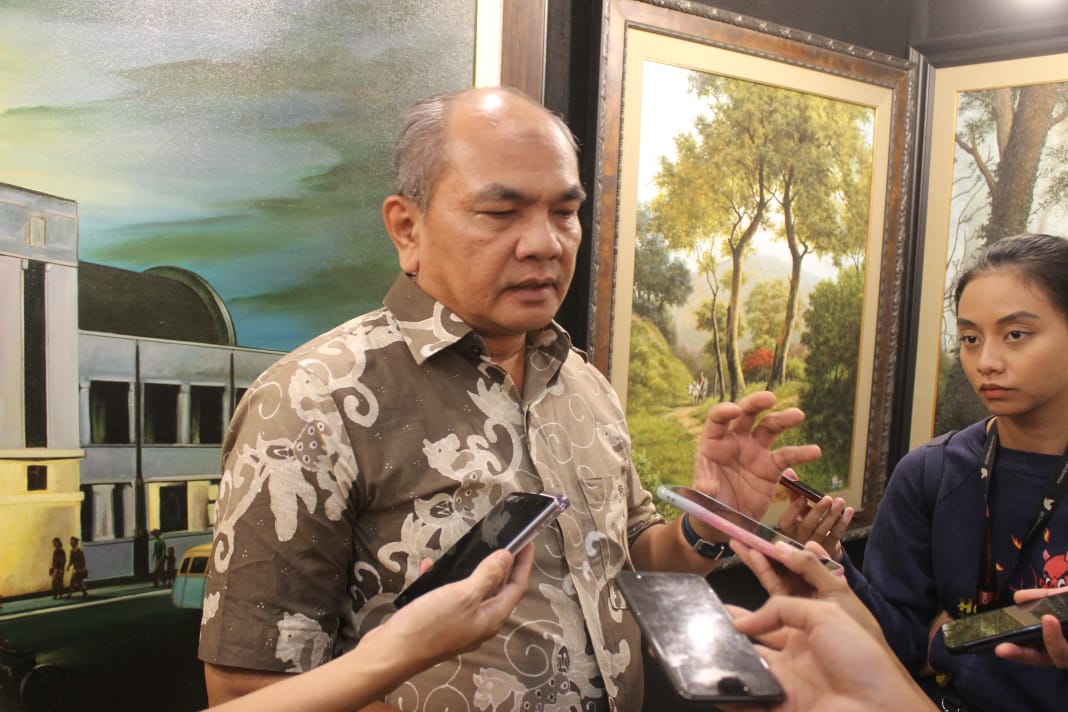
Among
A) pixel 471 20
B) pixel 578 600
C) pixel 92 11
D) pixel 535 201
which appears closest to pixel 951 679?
pixel 578 600

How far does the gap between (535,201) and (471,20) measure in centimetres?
78

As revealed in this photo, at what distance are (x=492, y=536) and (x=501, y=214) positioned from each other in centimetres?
52

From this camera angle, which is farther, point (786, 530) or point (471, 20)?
point (471, 20)

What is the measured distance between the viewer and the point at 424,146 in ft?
4.75

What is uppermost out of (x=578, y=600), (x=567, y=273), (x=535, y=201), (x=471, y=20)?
(x=471, y=20)

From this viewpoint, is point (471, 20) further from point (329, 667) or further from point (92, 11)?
point (329, 667)

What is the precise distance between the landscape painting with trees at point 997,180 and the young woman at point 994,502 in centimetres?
106

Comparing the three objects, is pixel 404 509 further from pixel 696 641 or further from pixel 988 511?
pixel 988 511

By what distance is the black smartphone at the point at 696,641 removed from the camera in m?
1.02

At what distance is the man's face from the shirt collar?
0.03m

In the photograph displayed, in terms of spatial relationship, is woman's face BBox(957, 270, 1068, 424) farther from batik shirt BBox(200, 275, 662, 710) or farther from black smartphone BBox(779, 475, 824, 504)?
batik shirt BBox(200, 275, 662, 710)

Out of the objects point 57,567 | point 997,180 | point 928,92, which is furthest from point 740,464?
point 928,92

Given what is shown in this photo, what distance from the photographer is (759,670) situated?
1.06 metres

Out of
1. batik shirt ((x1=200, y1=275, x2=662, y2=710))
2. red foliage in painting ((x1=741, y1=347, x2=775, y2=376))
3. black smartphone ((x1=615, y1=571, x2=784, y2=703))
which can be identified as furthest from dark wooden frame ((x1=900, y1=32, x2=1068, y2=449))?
black smartphone ((x1=615, y1=571, x2=784, y2=703))
